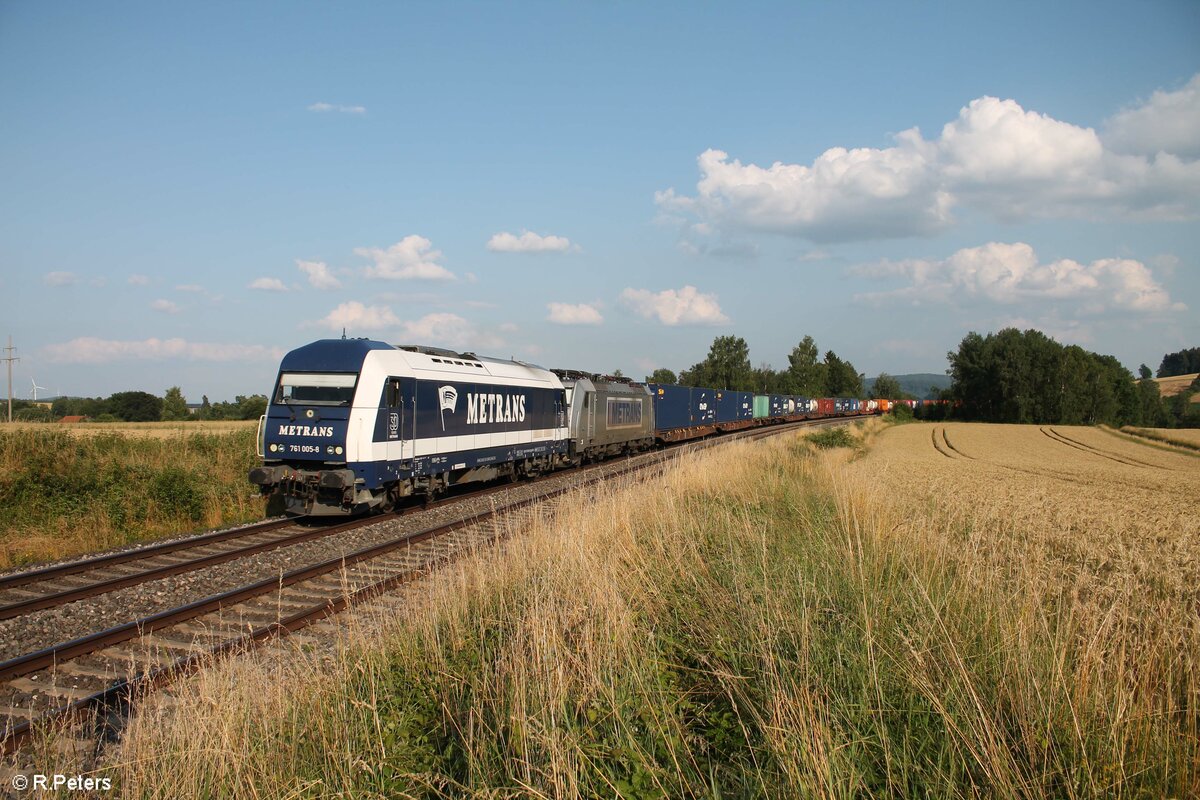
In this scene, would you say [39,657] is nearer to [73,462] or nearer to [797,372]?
[73,462]

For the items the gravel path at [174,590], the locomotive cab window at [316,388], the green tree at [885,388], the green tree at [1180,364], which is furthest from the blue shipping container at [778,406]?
the green tree at [1180,364]

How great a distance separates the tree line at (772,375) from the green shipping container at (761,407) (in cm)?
2953

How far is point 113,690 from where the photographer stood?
18.7 ft

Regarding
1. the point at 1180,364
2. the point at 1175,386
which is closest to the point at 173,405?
the point at 1175,386

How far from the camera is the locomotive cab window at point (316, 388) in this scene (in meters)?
13.6

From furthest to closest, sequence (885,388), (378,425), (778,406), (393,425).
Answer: (885,388) → (778,406) → (393,425) → (378,425)

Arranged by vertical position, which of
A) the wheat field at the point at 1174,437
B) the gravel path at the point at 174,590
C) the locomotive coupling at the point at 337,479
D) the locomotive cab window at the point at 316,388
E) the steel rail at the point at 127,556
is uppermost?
the locomotive cab window at the point at 316,388

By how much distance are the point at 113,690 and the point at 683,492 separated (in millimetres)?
8903

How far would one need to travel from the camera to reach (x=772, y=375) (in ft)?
388

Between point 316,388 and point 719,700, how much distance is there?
11568 millimetres

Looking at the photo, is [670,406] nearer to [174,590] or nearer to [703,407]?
[703,407]

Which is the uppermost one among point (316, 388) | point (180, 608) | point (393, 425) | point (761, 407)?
point (316, 388)

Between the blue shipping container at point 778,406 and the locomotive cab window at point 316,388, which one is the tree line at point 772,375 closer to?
the blue shipping container at point 778,406

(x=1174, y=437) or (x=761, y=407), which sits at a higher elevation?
(x=761, y=407)
